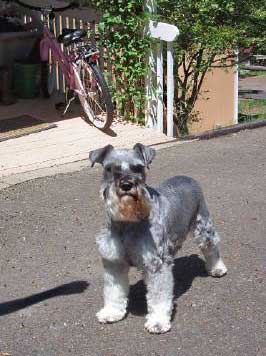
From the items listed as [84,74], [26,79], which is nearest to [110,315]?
[84,74]

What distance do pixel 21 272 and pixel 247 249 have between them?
179cm

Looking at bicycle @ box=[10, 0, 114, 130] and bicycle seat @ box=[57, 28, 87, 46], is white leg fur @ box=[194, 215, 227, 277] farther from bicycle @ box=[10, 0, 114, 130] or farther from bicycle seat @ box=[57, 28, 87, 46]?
bicycle seat @ box=[57, 28, 87, 46]

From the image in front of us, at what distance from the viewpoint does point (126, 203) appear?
412cm

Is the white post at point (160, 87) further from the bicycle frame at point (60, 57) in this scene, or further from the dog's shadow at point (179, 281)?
the dog's shadow at point (179, 281)

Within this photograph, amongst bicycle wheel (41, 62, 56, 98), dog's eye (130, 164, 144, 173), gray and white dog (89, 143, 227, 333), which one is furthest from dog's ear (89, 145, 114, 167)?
bicycle wheel (41, 62, 56, 98)

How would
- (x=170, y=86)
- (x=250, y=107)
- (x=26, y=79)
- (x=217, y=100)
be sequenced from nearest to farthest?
1. (x=170, y=86)
2. (x=26, y=79)
3. (x=217, y=100)
4. (x=250, y=107)

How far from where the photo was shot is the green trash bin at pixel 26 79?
34.9 ft

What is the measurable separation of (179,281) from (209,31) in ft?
15.6

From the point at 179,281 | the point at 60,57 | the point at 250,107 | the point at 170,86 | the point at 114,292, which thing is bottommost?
the point at 250,107

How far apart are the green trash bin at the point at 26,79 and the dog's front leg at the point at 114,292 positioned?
6.45 meters

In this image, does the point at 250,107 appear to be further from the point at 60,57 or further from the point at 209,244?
the point at 209,244

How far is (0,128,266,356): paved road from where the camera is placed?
14.5ft

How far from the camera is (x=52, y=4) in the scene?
1138 cm

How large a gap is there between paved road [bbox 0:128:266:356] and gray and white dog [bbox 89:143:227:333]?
0.60 feet
